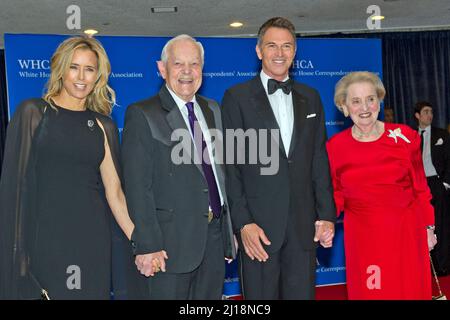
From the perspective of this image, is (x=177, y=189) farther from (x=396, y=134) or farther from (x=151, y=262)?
(x=396, y=134)

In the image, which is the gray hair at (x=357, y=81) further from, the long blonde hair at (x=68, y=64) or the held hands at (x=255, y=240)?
the long blonde hair at (x=68, y=64)

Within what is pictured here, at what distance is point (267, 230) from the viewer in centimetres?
279

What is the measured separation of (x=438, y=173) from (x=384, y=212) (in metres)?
3.81

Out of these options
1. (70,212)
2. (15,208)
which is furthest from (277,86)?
(15,208)

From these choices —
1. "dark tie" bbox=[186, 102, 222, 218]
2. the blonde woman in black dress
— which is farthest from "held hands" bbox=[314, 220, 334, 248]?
the blonde woman in black dress

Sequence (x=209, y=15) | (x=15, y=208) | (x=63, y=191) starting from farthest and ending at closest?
(x=209, y=15) → (x=63, y=191) → (x=15, y=208)

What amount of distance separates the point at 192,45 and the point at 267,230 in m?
0.96

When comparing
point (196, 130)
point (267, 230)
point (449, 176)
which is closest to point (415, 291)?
point (267, 230)

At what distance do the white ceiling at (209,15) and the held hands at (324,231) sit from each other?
5180 millimetres

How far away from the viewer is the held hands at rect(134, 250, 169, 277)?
8.44 feet

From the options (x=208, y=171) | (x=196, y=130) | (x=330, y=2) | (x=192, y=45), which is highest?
(x=330, y=2)

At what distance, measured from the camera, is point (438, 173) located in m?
6.60

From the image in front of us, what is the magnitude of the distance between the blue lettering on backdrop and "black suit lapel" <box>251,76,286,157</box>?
260 centimetres
